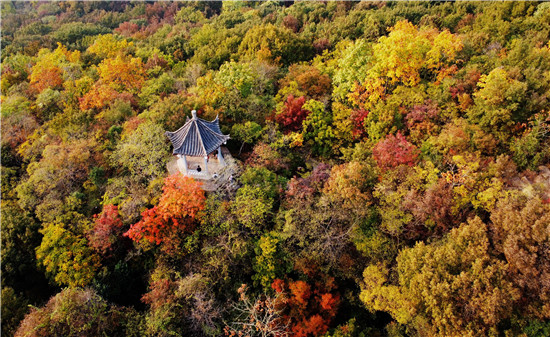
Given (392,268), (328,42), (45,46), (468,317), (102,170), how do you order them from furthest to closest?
1. (45,46)
2. (328,42)
3. (102,170)
4. (392,268)
5. (468,317)

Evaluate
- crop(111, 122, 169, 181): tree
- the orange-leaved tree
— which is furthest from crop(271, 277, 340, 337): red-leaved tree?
crop(111, 122, 169, 181): tree

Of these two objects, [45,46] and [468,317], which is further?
[45,46]

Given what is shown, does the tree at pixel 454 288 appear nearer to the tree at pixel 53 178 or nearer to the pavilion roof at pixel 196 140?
the pavilion roof at pixel 196 140

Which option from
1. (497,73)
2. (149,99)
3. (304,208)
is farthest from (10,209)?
(497,73)

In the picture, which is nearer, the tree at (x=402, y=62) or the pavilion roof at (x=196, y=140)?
the pavilion roof at (x=196, y=140)

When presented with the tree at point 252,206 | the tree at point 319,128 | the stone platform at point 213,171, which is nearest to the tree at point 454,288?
the tree at point 252,206

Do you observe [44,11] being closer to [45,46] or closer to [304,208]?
[45,46]

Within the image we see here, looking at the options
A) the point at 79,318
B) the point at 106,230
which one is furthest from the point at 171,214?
the point at 79,318
